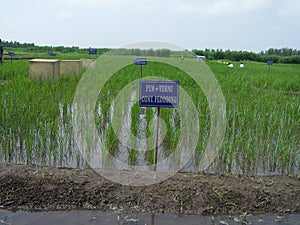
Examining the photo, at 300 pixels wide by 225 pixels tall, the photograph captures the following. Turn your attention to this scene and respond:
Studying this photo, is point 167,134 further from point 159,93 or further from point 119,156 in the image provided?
point 159,93

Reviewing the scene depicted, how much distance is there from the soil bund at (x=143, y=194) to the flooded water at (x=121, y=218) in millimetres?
58

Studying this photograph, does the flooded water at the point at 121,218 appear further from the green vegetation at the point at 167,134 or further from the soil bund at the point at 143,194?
the green vegetation at the point at 167,134

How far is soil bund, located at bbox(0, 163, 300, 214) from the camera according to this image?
7.74ft

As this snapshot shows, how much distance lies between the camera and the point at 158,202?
2393 mm

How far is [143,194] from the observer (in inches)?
96.4

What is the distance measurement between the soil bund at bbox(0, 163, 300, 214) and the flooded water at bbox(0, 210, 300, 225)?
58 millimetres

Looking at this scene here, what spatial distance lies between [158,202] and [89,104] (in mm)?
2909

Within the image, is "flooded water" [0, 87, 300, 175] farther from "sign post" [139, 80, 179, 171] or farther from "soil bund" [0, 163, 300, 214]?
"sign post" [139, 80, 179, 171]

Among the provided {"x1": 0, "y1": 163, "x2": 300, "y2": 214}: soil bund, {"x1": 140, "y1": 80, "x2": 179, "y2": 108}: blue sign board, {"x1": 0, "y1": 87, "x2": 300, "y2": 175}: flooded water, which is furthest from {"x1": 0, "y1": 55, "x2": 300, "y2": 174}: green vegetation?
{"x1": 140, "y1": 80, "x2": 179, "y2": 108}: blue sign board

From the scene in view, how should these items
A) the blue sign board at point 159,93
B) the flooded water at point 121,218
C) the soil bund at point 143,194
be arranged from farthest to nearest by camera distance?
the blue sign board at point 159,93 → the soil bund at point 143,194 → the flooded water at point 121,218

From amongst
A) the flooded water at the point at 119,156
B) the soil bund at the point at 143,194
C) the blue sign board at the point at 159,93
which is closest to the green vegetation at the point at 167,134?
the flooded water at the point at 119,156

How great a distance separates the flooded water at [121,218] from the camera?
7.16 feet

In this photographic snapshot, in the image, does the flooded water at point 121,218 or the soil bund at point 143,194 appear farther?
the soil bund at point 143,194

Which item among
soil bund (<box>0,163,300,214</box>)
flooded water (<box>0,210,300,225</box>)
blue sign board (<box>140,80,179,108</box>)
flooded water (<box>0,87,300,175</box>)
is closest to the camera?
flooded water (<box>0,210,300,225</box>)
